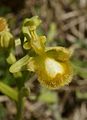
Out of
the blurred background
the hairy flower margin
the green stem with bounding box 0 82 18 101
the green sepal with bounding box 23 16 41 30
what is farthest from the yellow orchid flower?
the blurred background

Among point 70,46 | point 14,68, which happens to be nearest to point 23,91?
point 14,68

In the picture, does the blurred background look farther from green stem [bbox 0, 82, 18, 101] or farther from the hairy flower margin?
the hairy flower margin

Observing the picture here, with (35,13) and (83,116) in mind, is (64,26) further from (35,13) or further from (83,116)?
(83,116)

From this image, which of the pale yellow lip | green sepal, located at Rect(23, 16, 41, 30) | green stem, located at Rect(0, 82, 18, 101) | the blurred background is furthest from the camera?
the blurred background

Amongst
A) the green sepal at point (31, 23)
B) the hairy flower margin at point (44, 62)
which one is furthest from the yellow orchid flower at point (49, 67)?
the green sepal at point (31, 23)

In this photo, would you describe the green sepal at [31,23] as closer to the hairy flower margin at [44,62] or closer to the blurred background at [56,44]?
the hairy flower margin at [44,62]

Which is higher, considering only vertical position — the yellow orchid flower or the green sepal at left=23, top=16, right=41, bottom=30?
the green sepal at left=23, top=16, right=41, bottom=30

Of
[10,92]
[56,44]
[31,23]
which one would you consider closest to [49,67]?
[31,23]
